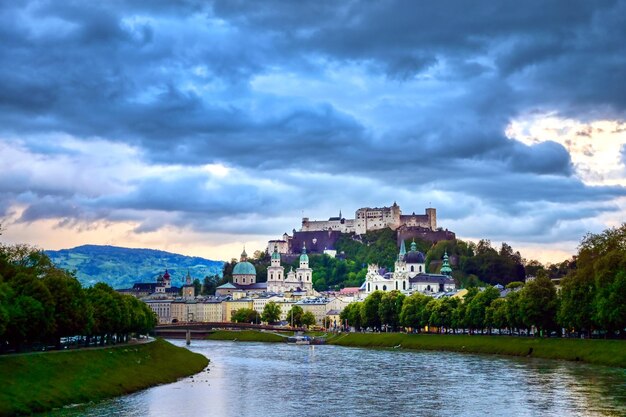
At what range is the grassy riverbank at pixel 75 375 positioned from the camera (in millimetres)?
61500

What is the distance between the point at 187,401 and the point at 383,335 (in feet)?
337

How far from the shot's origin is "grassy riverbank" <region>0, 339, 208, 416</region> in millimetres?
61500

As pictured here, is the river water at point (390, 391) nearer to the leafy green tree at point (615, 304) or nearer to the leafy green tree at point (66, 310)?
the leafy green tree at point (615, 304)

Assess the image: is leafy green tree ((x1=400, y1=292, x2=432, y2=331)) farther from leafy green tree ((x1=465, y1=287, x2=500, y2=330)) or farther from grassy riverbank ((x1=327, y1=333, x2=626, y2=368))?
leafy green tree ((x1=465, y1=287, x2=500, y2=330))

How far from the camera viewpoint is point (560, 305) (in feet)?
395

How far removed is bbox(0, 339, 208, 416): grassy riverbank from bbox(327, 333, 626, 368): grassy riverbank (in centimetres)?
4126

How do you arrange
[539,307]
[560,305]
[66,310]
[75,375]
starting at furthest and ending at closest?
[539,307] → [560,305] → [66,310] → [75,375]

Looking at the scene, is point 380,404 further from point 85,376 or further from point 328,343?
point 328,343

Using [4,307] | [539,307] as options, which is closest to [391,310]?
[539,307]

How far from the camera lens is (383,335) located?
172m

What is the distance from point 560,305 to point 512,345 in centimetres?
926

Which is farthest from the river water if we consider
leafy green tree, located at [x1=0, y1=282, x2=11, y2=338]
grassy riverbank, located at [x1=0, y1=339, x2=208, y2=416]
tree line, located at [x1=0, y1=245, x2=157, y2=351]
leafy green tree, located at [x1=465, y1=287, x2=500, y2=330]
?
leafy green tree, located at [x1=465, y1=287, x2=500, y2=330]

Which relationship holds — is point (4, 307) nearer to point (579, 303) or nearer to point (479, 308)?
point (579, 303)

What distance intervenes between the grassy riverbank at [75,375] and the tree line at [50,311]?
271 centimetres
